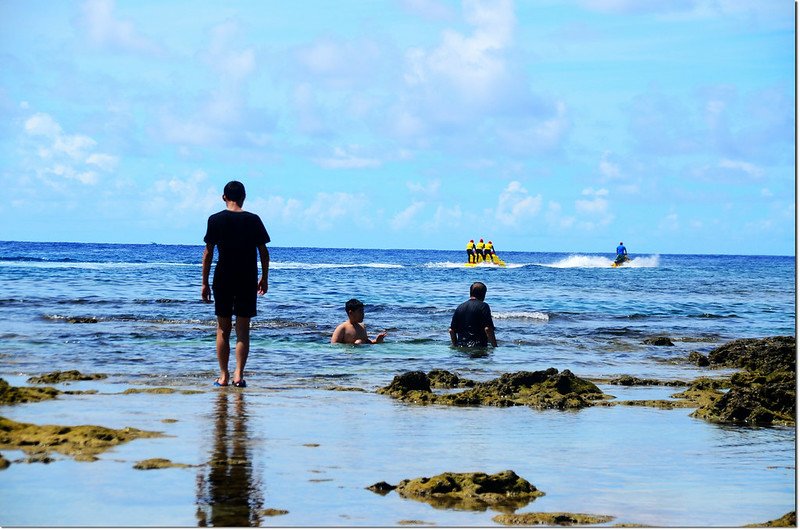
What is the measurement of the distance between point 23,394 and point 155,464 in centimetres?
298

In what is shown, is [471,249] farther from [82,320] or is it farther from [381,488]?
[381,488]

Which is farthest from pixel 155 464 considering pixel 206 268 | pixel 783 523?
pixel 206 268

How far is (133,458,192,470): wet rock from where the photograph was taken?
480cm

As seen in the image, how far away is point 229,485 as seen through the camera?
4480 mm

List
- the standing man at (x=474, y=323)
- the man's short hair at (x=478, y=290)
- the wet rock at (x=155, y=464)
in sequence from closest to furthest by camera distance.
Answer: the wet rock at (x=155, y=464) → the man's short hair at (x=478, y=290) → the standing man at (x=474, y=323)

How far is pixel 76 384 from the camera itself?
870 centimetres

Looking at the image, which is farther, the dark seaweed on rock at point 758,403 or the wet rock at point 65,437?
the dark seaweed on rock at point 758,403

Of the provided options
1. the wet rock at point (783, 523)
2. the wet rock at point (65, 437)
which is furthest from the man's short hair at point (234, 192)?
the wet rock at point (783, 523)

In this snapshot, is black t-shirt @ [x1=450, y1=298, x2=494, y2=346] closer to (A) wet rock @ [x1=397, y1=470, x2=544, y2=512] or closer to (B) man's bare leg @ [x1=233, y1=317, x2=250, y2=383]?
(B) man's bare leg @ [x1=233, y1=317, x2=250, y2=383]

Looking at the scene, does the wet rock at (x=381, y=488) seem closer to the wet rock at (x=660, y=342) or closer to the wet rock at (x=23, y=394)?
the wet rock at (x=23, y=394)

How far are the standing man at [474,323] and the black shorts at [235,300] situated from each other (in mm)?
5508

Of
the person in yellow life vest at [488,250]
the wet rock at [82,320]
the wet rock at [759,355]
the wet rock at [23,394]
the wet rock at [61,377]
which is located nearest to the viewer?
the wet rock at [23,394]

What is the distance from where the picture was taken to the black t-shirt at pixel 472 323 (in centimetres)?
1324

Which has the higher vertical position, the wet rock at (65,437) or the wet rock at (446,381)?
the wet rock at (65,437)
